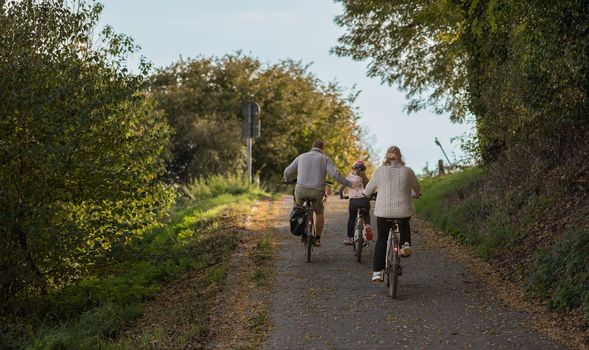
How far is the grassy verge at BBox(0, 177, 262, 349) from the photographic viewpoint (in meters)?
11.3

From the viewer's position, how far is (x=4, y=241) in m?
13.9

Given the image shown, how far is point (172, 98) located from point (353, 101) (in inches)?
466

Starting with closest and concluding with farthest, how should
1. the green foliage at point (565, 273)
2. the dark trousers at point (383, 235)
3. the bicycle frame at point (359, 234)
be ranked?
1. the green foliage at point (565, 273)
2. the dark trousers at point (383, 235)
3. the bicycle frame at point (359, 234)

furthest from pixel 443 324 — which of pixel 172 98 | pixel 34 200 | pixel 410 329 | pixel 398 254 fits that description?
pixel 172 98

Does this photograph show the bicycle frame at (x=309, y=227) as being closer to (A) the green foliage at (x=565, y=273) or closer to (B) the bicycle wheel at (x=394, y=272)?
(B) the bicycle wheel at (x=394, y=272)

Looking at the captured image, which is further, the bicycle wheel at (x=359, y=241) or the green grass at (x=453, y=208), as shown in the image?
the green grass at (x=453, y=208)

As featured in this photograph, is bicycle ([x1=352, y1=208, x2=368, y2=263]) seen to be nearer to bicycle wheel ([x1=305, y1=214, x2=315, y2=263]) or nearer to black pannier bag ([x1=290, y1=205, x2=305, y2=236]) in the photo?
bicycle wheel ([x1=305, y1=214, x2=315, y2=263])

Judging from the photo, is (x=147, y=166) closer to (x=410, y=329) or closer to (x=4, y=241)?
(x=4, y=241)

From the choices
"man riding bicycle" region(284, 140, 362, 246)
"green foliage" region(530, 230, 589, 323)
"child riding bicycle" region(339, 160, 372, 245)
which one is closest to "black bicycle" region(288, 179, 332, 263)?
"man riding bicycle" region(284, 140, 362, 246)

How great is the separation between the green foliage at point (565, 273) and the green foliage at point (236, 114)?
27622 mm

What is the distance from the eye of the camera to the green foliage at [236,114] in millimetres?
38219

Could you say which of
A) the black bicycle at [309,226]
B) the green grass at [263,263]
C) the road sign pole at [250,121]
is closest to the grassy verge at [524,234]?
the black bicycle at [309,226]

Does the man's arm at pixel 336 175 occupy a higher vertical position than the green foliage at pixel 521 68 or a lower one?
lower

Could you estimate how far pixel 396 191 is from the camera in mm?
10750
